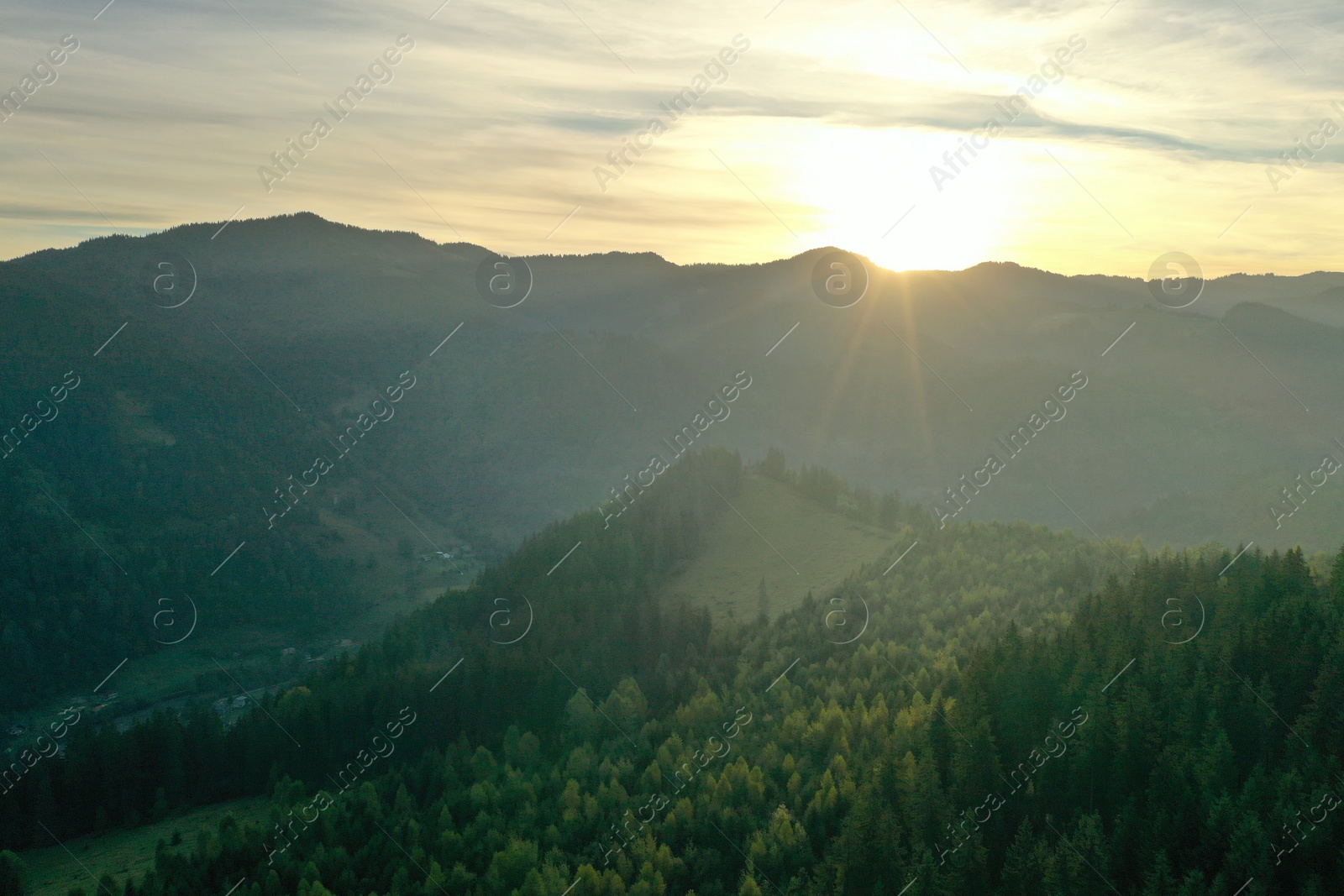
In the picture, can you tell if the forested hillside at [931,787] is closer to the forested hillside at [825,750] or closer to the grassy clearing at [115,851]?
the forested hillside at [825,750]

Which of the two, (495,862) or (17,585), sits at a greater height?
(17,585)

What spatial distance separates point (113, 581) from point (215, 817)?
119 metres

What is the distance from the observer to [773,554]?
114500mm

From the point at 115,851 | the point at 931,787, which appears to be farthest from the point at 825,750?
the point at 115,851

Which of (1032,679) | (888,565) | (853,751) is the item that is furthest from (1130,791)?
(888,565)

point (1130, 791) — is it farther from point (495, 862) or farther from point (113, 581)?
point (113, 581)

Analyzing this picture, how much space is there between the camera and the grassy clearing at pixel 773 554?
101812 mm

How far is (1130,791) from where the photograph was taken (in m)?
44.5

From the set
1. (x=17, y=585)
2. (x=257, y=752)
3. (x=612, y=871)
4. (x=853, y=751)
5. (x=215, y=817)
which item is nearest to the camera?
(x=612, y=871)

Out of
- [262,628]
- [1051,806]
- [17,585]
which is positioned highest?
[17,585]

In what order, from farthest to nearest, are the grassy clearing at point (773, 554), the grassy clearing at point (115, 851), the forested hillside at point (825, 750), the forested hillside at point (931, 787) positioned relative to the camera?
the grassy clearing at point (773, 554), the grassy clearing at point (115, 851), the forested hillside at point (825, 750), the forested hillside at point (931, 787)

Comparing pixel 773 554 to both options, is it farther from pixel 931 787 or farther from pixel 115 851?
pixel 115 851

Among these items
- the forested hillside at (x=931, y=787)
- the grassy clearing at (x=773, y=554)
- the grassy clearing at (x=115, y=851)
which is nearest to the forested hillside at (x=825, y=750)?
the forested hillside at (x=931, y=787)

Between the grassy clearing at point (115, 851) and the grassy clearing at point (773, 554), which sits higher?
the grassy clearing at point (115, 851)
